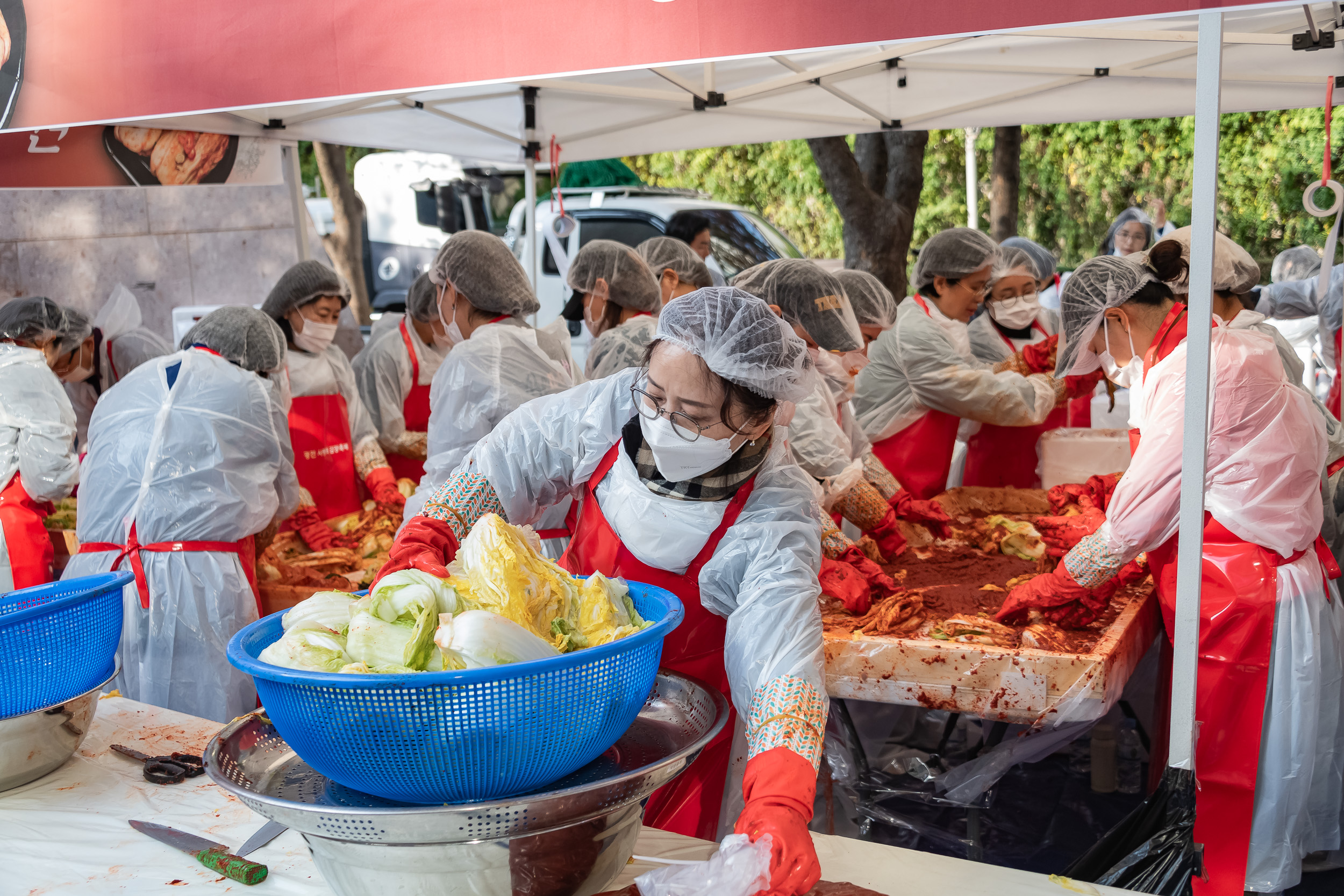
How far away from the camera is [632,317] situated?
455 cm

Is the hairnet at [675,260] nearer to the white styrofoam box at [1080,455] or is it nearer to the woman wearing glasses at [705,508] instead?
the white styrofoam box at [1080,455]

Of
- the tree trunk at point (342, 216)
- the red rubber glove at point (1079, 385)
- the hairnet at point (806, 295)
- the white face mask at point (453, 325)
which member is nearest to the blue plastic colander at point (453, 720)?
the hairnet at point (806, 295)

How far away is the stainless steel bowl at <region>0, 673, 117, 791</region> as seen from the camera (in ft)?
6.70

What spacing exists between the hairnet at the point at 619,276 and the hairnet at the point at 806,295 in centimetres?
91

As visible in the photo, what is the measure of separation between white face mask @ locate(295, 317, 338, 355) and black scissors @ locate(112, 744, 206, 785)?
317 cm

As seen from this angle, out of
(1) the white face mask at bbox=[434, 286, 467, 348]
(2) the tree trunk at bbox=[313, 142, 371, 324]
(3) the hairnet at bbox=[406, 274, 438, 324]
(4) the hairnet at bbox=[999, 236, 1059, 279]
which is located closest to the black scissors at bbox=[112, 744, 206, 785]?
(1) the white face mask at bbox=[434, 286, 467, 348]

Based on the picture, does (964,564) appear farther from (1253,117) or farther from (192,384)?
(1253,117)

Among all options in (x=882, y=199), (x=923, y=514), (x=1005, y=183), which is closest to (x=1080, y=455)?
(x=923, y=514)

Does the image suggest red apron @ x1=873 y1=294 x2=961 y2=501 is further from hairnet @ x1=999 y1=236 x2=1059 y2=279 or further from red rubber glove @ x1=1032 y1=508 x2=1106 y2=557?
hairnet @ x1=999 y1=236 x2=1059 y2=279

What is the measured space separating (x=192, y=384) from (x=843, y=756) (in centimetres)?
267

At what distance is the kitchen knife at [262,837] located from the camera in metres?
1.83

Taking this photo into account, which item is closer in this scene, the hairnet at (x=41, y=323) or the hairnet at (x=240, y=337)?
the hairnet at (x=240, y=337)

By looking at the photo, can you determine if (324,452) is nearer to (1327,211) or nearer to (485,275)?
(485,275)

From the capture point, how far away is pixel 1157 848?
235 cm
